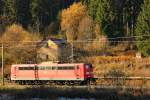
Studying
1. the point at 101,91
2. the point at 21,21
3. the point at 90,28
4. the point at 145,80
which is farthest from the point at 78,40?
the point at 101,91

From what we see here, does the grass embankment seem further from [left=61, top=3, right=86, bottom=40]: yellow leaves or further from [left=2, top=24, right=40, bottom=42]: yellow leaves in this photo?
[left=2, top=24, right=40, bottom=42]: yellow leaves

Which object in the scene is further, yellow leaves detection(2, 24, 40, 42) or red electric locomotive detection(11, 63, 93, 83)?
yellow leaves detection(2, 24, 40, 42)

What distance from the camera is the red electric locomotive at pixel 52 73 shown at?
50991 mm

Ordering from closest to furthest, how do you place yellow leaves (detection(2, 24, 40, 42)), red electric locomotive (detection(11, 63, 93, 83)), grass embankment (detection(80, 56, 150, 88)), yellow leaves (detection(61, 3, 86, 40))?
1. red electric locomotive (detection(11, 63, 93, 83))
2. grass embankment (detection(80, 56, 150, 88))
3. yellow leaves (detection(2, 24, 40, 42))
4. yellow leaves (detection(61, 3, 86, 40))

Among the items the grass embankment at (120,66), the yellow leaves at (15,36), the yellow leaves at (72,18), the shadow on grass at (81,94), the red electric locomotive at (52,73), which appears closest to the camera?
the shadow on grass at (81,94)

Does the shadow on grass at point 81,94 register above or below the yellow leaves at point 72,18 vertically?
below

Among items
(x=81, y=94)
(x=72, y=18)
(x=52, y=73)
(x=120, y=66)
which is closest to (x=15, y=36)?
(x=72, y=18)

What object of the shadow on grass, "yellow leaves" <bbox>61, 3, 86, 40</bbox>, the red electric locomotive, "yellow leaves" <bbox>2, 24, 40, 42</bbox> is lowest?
the shadow on grass

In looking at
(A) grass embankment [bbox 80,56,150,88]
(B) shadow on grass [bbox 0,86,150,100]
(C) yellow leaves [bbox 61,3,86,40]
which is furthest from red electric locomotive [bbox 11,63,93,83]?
(C) yellow leaves [bbox 61,3,86,40]

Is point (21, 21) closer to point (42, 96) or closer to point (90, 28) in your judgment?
point (90, 28)

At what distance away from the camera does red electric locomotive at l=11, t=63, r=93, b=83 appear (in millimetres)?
50991

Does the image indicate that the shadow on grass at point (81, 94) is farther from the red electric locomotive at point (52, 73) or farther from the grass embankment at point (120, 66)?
the grass embankment at point (120, 66)

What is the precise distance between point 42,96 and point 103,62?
3408 centimetres

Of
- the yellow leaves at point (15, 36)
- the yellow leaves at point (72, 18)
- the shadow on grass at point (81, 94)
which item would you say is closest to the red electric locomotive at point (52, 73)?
the shadow on grass at point (81, 94)
